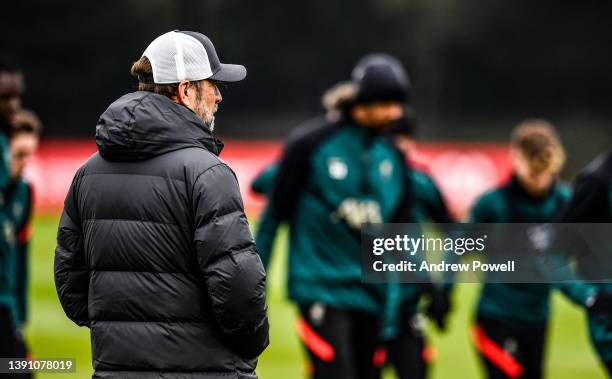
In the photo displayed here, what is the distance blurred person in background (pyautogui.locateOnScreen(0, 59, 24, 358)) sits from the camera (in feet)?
18.9

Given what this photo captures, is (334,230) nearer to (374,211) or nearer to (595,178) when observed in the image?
(374,211)

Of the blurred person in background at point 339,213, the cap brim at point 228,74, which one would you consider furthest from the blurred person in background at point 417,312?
the cap brim at point 228,74

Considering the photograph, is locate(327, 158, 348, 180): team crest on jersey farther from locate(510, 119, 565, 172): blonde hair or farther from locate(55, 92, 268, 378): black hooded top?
locate(55, 92, 268, 378): black hooded top

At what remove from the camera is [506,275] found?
6297 millimetres

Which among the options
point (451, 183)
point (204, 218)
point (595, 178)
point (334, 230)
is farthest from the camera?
point (451, 183)

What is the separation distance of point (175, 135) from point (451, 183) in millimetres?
17640

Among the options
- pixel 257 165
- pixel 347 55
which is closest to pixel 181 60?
pixel 257 165

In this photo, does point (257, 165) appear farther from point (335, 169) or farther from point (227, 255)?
point (227, 255)

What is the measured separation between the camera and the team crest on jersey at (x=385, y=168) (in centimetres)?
595

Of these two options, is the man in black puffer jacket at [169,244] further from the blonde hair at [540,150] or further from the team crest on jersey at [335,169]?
the blonde hair at [540,150]

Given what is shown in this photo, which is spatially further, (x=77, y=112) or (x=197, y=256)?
(x=77, y=112)

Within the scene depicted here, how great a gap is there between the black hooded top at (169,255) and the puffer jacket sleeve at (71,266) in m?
0.19

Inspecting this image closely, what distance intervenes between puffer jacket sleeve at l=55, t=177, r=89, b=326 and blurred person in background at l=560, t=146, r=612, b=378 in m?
2.32

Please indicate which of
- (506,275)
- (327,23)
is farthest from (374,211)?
(327,23)
